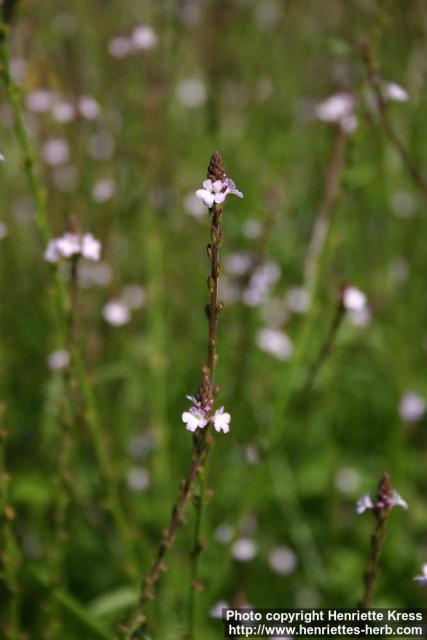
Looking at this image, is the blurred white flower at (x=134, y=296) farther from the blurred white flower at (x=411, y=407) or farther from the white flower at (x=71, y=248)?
the white flower at (x=71, y=248)

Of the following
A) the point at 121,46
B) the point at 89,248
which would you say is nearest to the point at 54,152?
the point at 121,46

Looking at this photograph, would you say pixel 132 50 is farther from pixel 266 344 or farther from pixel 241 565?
pixel 241 565

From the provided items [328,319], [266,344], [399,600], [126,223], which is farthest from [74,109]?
[399,600]

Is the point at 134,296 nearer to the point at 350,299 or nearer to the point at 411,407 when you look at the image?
the point at 411,407

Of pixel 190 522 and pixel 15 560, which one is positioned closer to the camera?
pixel 15 560

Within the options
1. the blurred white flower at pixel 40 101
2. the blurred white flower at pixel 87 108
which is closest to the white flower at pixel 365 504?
the blurred white flower at pixel 87 108

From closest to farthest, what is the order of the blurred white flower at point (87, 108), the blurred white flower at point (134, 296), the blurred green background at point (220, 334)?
the blurred green background at point (220, 334), the blurred white flower at point (87, 108), the blurred white flower at point (134, 296)
